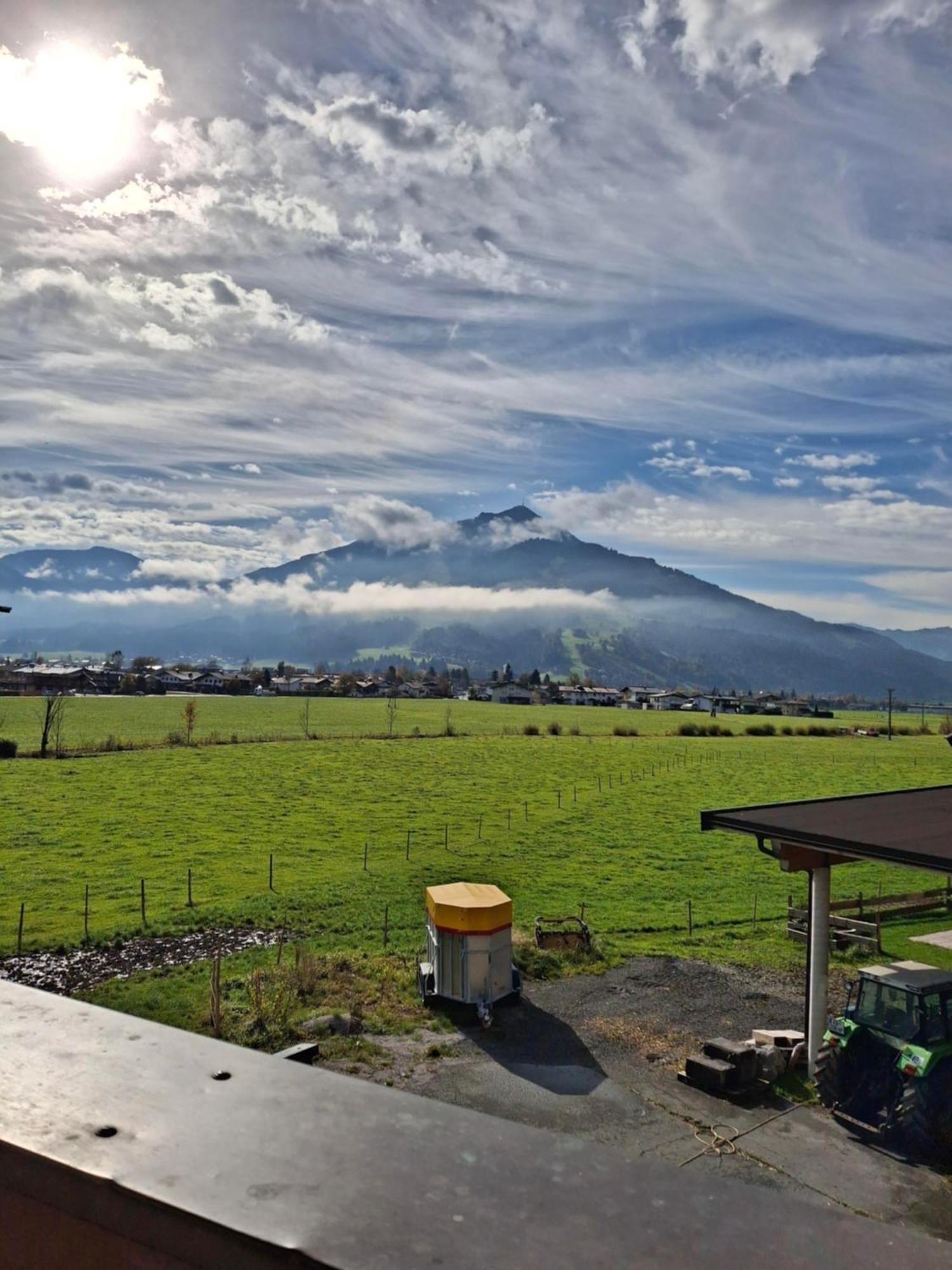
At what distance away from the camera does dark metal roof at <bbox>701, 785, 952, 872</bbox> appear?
12.0 meters

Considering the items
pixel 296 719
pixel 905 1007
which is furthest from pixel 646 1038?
pixel 296 719

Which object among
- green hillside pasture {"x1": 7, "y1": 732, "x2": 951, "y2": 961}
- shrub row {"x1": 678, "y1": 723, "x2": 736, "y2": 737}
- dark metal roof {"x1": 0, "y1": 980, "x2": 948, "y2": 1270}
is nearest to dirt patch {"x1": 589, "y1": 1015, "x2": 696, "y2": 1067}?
green hillside pasture {"x1": 7, "y1": 732, "x2": 951, "y2": 961}

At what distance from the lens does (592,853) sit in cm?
3288

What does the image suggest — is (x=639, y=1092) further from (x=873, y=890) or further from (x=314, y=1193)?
(x=873, y=890)

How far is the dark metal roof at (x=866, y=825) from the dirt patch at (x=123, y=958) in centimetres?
1191

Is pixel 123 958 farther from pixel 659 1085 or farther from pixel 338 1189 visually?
pixel 338 1189

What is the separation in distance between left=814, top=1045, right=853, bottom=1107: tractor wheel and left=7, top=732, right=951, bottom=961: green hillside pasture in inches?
306

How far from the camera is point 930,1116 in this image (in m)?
11.4

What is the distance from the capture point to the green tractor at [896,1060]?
11383 mm

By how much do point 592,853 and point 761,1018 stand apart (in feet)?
55.4

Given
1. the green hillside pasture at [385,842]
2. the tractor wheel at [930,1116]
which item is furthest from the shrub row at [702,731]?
the tractor wheel at [930,1116]

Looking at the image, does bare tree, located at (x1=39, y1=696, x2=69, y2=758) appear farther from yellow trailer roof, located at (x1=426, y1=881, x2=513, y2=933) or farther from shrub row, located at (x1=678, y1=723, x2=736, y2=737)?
shrub row, located at (x1=678, y1=723, x2=736, y2=737)

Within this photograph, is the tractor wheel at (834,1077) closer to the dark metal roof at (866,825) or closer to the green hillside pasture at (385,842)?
the dark metal roof at (866,825)

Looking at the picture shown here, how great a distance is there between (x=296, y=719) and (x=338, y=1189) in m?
104
